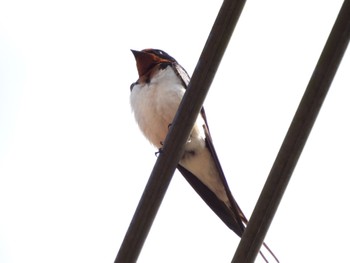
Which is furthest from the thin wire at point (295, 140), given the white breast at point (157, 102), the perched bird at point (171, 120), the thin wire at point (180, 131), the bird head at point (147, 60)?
the bird head at point (147, 60)

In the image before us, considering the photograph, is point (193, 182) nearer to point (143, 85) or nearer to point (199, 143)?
point (199, 143)

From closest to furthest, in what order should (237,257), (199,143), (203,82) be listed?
(237,257)
(203,82)
(199,143)

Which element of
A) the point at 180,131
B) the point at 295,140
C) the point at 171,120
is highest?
the point at 295,140

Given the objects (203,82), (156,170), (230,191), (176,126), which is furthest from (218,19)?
(230,191)

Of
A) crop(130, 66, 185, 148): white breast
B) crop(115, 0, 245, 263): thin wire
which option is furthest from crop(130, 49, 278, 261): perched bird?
crop(115, 0, 245, 263): thin wire

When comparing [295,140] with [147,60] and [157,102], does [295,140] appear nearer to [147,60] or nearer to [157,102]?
[157,102]

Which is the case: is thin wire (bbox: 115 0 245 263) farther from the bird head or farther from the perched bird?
the bird head

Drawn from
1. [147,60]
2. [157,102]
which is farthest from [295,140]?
[147,60]

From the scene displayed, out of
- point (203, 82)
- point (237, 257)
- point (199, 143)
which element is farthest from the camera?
point (199, 143)

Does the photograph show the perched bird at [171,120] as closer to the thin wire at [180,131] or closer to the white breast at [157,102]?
the white breast at [157,102]
